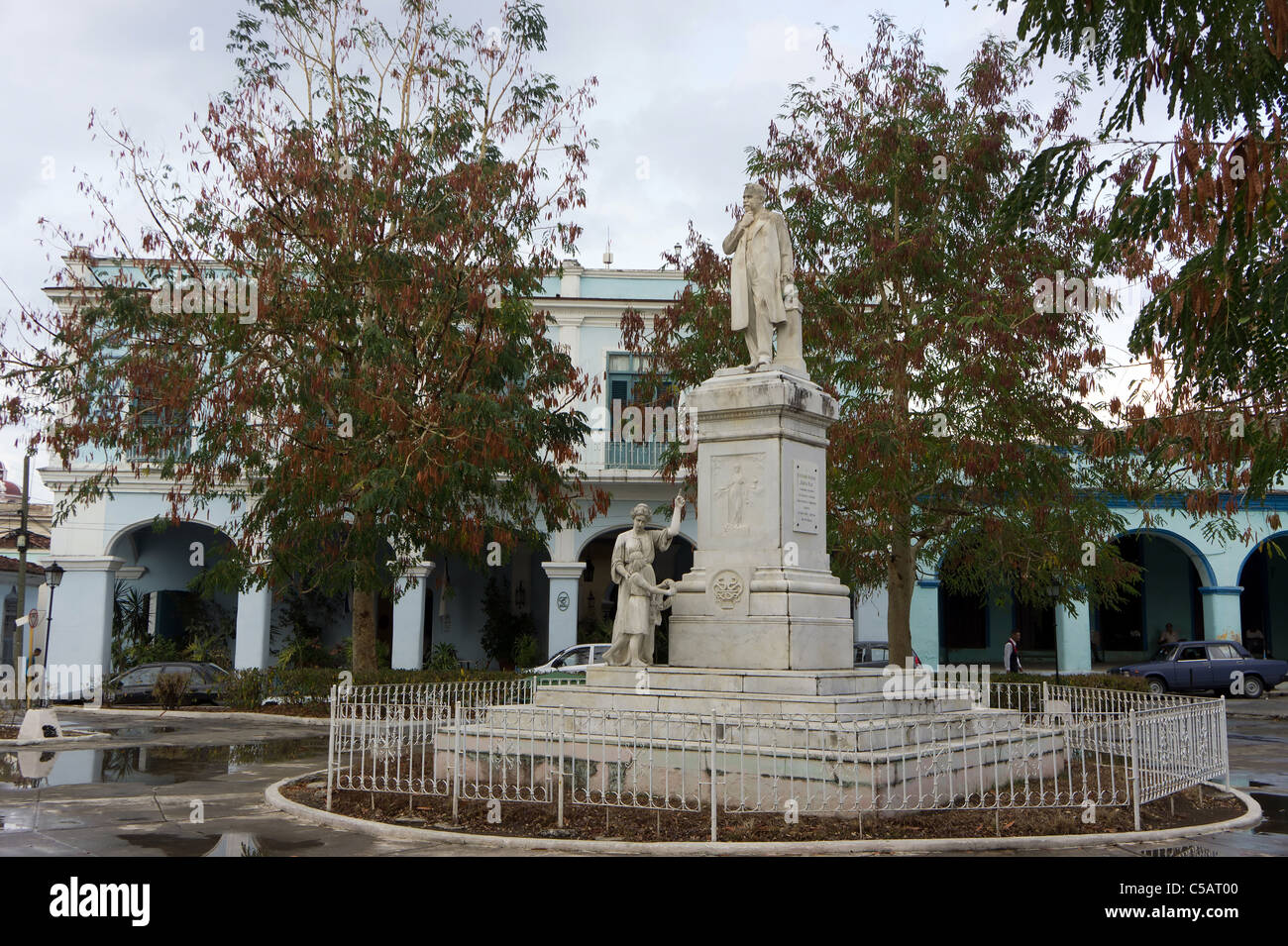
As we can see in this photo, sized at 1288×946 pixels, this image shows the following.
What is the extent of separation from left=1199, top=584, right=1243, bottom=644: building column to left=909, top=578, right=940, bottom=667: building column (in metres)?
6.98

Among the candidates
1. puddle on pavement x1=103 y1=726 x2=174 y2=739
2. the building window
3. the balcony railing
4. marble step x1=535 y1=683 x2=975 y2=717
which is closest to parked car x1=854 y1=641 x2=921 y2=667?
the building window

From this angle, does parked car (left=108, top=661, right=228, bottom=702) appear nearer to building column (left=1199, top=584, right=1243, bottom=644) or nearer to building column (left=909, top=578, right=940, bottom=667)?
building column (left=909, top=578, right=940, bottom=667)

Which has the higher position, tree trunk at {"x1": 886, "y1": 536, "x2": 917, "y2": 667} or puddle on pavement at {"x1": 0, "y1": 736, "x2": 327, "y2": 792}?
tree trunk at {"x1": 886, "y1": 536, "x2": 917, "y2": 667}

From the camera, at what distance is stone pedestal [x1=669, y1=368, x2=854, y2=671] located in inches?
390

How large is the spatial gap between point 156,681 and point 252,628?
252cm

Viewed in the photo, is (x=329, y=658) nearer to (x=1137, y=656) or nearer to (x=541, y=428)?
(x=541, y=428)

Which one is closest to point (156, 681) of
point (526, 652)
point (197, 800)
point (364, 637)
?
point (364, 637)

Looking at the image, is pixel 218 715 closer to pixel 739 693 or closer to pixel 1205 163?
pixel 739 693

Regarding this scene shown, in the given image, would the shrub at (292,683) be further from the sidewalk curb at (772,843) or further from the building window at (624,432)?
the sidewalk curb at (772,843)

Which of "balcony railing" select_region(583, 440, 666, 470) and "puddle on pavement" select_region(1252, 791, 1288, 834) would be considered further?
"balcony railing" select_region(583, 440, 666, 470)

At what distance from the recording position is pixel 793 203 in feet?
54.8

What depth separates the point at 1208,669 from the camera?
25.2m

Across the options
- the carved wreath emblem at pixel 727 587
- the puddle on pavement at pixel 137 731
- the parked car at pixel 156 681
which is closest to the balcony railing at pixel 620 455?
the parked car at pixel 156 681

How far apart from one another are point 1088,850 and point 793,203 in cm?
1141
